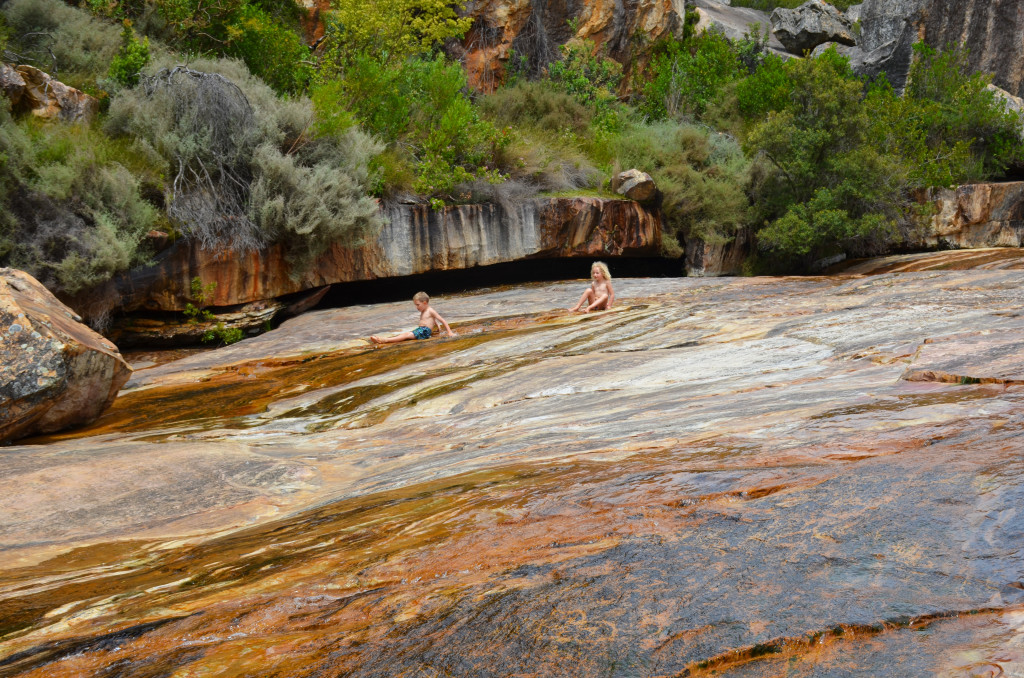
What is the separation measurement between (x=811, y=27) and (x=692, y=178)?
47.0 feet

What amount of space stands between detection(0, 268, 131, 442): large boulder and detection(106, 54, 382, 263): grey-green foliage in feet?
19.5

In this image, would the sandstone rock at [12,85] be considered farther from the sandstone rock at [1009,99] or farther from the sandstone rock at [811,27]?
the sandstone rock at [811,27]

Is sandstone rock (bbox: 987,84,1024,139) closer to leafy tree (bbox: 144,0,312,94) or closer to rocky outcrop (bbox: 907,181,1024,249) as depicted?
rocky outcrop (bbox: 907,181,1024,249)

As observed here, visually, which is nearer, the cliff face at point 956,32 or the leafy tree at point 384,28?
the leafy tree at point 384,28

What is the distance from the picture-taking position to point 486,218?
16.5 meters

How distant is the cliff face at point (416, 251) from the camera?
12766 millimetres

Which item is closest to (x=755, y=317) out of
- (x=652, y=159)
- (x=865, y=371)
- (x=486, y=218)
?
(x=865, y=371)

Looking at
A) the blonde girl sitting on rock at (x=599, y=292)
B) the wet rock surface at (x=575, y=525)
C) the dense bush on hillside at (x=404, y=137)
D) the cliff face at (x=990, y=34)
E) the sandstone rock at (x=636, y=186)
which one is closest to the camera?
the wet rock surface at (x=575, y=525)

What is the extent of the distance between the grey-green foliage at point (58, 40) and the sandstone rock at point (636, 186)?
37.0 ft

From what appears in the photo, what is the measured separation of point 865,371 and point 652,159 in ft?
50.5

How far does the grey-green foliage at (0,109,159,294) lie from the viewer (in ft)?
37.4

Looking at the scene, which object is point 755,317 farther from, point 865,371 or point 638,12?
point 638,12

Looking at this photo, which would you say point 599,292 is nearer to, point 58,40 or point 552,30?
point 58,40

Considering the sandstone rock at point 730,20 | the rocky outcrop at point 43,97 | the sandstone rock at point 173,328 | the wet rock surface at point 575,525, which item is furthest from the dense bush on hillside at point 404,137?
the wet rock surface at point 575,525
